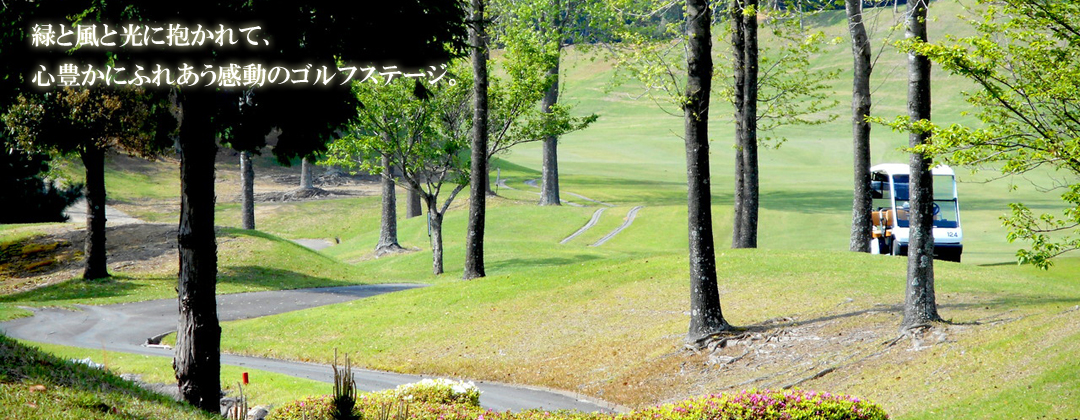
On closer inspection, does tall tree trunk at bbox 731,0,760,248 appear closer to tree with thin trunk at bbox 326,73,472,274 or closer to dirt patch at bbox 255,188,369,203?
tree with thin trunk at bbox 326,73,472,274

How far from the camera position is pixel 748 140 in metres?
25.6

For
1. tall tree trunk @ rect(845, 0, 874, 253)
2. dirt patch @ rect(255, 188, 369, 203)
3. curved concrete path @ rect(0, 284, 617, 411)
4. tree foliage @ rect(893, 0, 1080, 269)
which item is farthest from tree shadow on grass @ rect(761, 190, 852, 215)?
tree foliage @ rect(893, 0, 1080, 269)

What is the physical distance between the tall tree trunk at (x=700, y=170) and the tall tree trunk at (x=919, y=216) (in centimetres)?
357

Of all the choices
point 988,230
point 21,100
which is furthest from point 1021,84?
point 988,230

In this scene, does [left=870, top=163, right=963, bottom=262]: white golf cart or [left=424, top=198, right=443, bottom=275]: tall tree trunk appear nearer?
[left=870, top=163, right=963, bottom=262]: white golf cart

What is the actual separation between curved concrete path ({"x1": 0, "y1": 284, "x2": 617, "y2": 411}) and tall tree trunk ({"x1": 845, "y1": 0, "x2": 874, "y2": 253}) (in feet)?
44.1

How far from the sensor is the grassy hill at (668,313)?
1282 centimetres

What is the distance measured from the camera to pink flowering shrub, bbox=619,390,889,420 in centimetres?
902

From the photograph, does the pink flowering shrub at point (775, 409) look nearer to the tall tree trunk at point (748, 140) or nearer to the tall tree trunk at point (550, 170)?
the tall tree trunk at point (748, 140)

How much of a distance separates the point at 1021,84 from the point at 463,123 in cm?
2572

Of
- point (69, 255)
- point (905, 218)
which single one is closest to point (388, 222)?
point (69, 255)

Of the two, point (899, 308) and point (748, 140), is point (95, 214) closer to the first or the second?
point (748, 140)

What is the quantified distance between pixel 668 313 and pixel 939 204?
538 inches

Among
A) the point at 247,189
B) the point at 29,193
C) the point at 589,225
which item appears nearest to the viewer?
the point at 29,193
